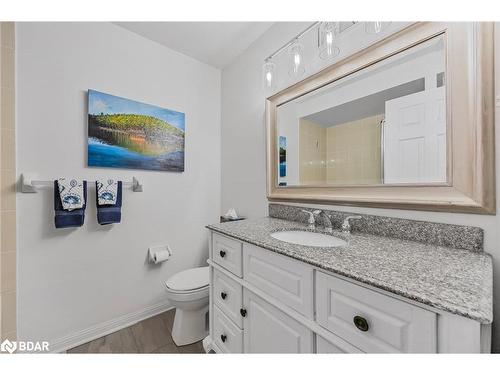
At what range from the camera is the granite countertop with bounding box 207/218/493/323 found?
46cm

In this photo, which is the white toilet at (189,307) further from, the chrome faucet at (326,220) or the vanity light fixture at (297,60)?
the vanity light fixture at (297,60)

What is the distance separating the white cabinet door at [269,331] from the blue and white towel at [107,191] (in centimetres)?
117

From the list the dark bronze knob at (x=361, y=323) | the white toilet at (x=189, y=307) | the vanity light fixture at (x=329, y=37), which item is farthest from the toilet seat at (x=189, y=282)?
the vanity light fixture at (x=329, y=37)

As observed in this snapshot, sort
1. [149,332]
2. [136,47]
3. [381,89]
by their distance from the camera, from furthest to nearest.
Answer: [136,47], [149,332], [381,89]

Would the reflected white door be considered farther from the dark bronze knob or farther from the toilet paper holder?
the toilet paper holder

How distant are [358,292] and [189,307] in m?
1.23

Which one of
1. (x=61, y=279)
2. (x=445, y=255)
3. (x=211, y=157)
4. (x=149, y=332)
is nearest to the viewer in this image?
(x=445, y=255)

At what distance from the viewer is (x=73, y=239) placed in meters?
1.46

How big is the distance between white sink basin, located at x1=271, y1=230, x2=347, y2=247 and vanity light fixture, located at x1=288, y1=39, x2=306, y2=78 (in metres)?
1.03

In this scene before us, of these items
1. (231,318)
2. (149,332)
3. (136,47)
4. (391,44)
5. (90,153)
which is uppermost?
(136,47)

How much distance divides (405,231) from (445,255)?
209 millimetres

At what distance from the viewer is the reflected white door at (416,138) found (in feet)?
2.85
